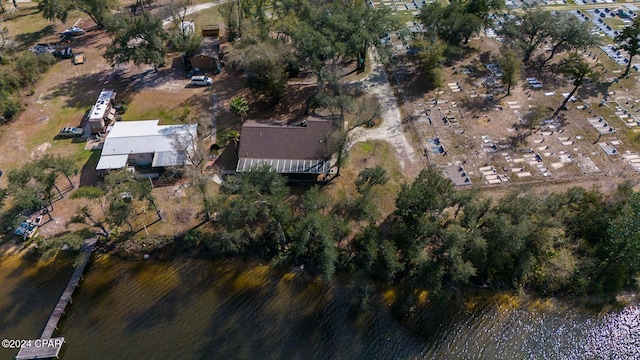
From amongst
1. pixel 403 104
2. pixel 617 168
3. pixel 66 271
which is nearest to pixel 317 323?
pixel 66 271

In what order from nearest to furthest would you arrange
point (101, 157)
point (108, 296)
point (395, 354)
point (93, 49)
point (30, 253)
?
point (395, 354), point (108, 296), point (30, 253), point (101, 157), point (93, 49)

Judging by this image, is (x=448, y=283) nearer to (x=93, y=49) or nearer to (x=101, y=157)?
(x=101, y=157)

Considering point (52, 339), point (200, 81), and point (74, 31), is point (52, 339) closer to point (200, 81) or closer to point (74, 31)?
point (200, 81)

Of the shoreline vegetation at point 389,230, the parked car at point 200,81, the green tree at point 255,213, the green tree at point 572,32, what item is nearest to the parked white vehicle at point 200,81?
the parked car at point 200,81

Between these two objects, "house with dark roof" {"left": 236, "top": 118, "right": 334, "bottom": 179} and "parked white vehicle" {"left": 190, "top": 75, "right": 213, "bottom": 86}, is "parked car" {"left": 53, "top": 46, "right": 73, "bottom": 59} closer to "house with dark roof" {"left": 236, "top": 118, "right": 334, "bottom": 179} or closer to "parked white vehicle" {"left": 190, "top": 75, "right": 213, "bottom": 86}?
"parked white vehicle" {"left": 190, "top": 75, "right": 213, "bottom": 86}

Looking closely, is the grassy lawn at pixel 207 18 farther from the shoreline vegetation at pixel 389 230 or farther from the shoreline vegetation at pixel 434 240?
the shoreline vegetation at pixel 434 240

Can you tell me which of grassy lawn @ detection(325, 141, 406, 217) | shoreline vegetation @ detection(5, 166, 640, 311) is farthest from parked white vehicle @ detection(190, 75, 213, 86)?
grassy lawn @ detection(325, 141, 406, 217)
